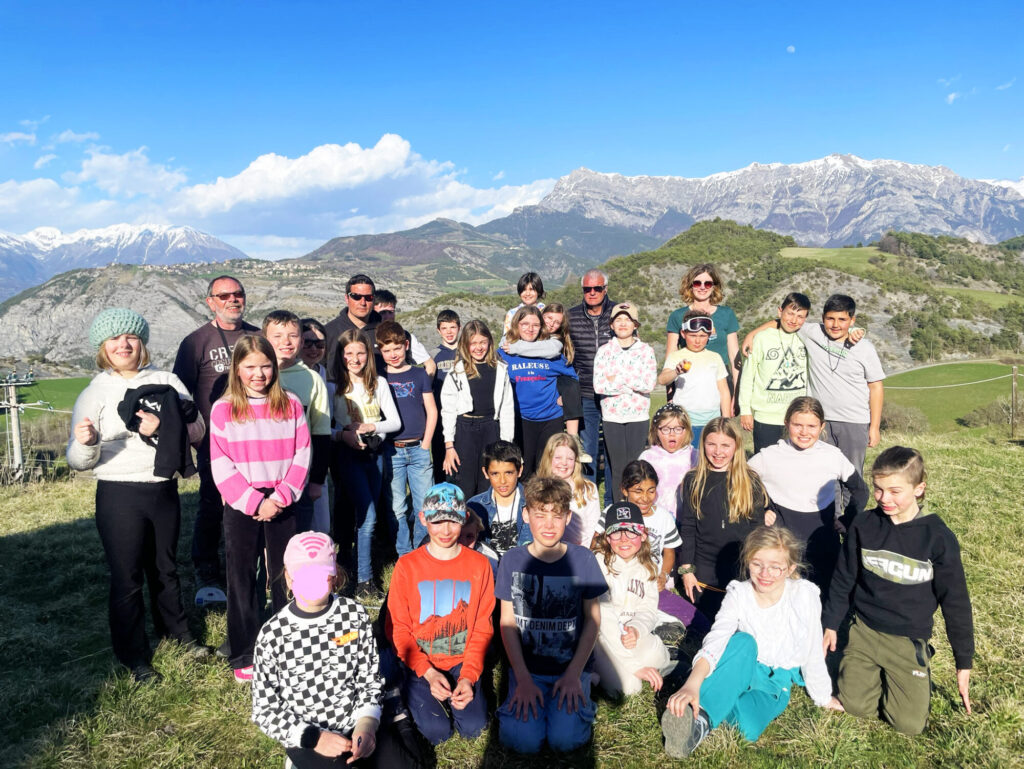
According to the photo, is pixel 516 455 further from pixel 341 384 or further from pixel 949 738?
pixel 949 738

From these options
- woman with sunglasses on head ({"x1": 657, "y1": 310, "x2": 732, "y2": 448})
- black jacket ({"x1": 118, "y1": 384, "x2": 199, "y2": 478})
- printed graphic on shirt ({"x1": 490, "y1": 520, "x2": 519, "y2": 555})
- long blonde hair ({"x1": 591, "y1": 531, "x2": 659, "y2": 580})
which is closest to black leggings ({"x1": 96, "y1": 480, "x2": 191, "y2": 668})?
black jacket ({"x1": 118, "y1": 384, "x2": 199, "y2": 478})

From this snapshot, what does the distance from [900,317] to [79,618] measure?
7723 centimetres

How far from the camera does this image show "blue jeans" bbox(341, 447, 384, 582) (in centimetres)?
456

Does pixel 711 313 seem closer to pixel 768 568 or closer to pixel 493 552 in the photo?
pixel 768 568

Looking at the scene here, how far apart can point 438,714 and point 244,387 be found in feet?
6.90

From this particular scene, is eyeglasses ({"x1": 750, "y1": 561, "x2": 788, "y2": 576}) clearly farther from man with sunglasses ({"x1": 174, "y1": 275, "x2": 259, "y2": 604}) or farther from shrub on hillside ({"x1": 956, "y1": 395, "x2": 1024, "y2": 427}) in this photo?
shrub on hillside ({"x1": 956, "y1": 395, "x2": 1024, "y2": 427})

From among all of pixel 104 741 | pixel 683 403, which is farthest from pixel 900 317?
pixel 104 741

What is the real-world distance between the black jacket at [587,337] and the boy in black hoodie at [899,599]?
2.88 meters

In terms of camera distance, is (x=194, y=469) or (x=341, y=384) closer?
(x=194, y=469)

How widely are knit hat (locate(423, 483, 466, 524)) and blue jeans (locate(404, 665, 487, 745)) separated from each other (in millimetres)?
862

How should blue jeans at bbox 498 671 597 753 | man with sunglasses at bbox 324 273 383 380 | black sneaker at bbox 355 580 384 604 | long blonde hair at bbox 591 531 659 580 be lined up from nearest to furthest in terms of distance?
blue jeans at bbox 498 671 597 753, long blonde hair at bbox 591 531 659 580, black sneaker at bbox 355 580 384 604, man with sunglasses at bbox 324 273 383 380

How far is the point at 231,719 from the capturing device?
3156mm

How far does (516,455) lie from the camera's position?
403cm

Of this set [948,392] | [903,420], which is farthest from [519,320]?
[948,392]
